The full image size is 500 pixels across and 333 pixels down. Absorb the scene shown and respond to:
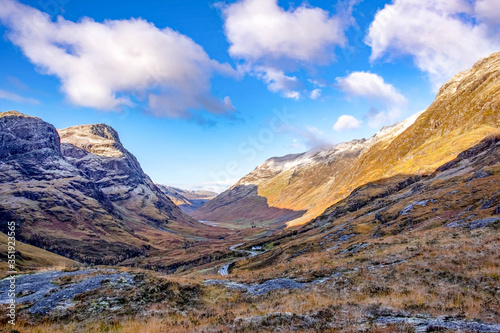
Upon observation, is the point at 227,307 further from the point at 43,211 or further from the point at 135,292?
the point at 43,211

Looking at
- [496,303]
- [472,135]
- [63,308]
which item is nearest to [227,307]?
[63,308]

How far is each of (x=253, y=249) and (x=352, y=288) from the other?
118636mm

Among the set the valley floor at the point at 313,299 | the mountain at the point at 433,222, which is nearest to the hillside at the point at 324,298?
the valley floor at the point at 313,299

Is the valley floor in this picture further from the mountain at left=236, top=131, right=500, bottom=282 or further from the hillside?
the mountain at left=236, top=131, right=500, bottom=282

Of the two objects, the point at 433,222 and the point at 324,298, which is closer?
the point at 324,298

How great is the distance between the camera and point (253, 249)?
136 metres

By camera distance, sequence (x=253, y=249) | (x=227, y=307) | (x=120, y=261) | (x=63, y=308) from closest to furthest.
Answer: (x=63, y=308)
(x=227, y=307)
(x=253, y=249)
(x=120, y=261)

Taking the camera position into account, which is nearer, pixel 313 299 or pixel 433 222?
pixel 313 299

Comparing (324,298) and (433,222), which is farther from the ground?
(433,222)

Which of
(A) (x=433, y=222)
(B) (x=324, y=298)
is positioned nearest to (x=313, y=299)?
(B) (x=324, y=298)

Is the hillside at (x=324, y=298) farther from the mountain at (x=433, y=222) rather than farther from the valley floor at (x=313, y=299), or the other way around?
the mountain at (x=433, y=222)

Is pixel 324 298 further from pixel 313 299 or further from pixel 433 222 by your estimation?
pixel 433 222

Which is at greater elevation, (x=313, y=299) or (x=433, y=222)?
(x=433, y=222)

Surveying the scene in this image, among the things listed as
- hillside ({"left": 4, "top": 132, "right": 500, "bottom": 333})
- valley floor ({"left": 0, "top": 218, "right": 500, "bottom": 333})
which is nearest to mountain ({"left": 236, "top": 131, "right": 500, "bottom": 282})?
hillside ({"left": 4, "top": 132, "right": 500, "bottom": 333})
